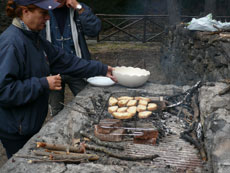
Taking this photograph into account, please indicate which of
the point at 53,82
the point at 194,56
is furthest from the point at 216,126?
the point at 194,56

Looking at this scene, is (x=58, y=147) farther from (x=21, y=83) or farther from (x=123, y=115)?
(x=123, y=115)

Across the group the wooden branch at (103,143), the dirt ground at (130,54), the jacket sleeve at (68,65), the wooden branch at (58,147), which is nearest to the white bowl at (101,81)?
the jacket sleeve at (68,65)

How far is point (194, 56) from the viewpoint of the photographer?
631cm

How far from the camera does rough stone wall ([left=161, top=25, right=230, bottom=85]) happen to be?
14.5ft

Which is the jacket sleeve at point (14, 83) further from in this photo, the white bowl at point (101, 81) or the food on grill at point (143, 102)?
the white bowl at point (101, 81)

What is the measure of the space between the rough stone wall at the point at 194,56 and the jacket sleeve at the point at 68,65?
2.14m

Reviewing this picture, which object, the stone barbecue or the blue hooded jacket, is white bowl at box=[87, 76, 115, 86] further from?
the blue hooded jacket

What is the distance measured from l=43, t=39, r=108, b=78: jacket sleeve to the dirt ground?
17.8 feet

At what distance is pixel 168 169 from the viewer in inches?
77.6

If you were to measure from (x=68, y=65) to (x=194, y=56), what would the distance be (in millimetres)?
4184

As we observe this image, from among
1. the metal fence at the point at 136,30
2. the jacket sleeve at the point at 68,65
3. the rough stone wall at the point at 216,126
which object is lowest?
the metal fence at the point at 136,30

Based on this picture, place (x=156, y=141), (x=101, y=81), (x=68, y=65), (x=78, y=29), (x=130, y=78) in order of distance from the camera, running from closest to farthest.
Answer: (x=156, y=141), (x=68, y=65), (x=130, y=78), (x=101, y=81), (x=78, y=29)

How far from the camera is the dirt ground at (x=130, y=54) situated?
9.61 meters

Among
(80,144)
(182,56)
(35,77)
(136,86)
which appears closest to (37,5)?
(35,77)
